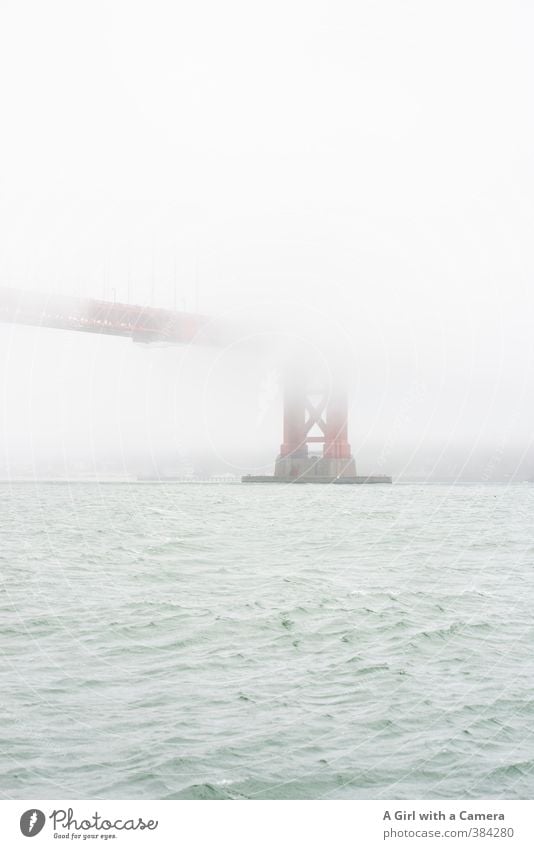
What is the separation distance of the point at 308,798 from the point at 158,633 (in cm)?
478

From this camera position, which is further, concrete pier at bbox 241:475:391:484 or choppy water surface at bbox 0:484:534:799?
concrete pier at bbox 241:475:391:484

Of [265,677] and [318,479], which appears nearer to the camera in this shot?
[265,677]

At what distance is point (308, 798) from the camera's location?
601 centimetres

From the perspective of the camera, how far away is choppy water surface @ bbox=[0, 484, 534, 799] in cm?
634

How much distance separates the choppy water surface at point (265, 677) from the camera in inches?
250

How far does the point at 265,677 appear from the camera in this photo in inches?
344

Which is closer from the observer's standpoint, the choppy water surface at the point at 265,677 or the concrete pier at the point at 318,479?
the choppy water surface at the point at 265,677

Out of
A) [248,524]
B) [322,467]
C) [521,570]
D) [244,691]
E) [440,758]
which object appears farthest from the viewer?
[322,467]
